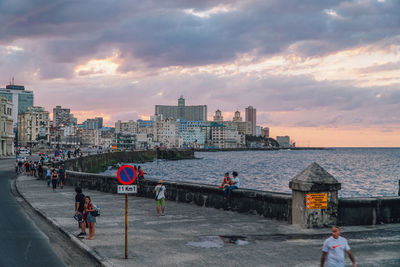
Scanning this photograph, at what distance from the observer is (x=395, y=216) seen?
15266 mm

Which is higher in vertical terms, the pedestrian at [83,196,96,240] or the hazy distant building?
the hazy distant building

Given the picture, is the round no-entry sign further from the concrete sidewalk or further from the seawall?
the seawall

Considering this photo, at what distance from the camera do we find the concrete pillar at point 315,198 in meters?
14.0

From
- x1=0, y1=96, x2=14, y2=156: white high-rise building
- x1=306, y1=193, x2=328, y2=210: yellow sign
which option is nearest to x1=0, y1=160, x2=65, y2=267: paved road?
x1=306, y1=193, x2=328, y2=210: yellow sign

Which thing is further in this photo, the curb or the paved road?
the paved road

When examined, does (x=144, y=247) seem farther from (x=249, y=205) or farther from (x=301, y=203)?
(x=249, y=205)

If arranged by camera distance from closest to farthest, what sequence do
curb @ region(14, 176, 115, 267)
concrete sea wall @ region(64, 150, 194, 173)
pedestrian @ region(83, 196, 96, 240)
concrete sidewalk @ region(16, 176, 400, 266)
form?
curb @ region(14, 176, 115, 267) → concrete sidewalk @ region(16, 176, 400, 266) → pedestrian @ region(83, 196, 96, 240) → concrete sea wall @ region(64, 150, 194, 173)

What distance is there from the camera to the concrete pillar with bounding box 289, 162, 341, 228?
14.0 metres

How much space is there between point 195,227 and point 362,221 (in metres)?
5.82

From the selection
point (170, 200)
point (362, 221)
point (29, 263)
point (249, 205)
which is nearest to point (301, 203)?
point (362, 221)

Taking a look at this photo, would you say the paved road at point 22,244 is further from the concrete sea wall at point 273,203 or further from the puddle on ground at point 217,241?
Answer: the concrete sea wall at point 273,203

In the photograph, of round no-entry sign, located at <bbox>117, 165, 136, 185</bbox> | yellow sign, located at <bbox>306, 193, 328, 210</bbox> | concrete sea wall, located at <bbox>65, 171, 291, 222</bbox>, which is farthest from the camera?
concrete sea wall, located at <bbox>65, 171, 291, 222</bbox>

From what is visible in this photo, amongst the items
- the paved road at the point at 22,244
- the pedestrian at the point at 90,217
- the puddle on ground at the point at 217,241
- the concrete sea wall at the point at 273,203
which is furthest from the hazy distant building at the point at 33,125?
the puddle on ground at the point at 217,241

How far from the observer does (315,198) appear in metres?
14.1
